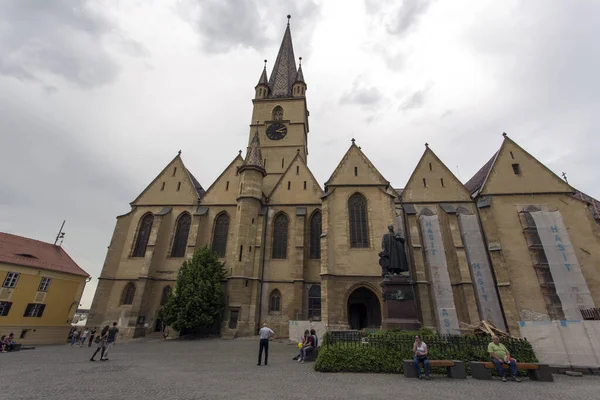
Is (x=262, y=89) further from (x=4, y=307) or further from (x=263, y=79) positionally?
(x=4, y=307)

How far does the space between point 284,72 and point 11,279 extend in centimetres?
3820

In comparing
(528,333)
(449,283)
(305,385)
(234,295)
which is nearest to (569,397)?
(528,333)

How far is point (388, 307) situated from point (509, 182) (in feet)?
60.3

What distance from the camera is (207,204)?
26219 mm

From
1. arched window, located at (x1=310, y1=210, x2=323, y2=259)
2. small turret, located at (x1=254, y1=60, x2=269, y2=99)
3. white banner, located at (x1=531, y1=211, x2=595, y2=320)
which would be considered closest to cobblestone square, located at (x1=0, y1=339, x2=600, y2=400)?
white banner, located at (x1=531, y1=211, x2=595, y2=320)

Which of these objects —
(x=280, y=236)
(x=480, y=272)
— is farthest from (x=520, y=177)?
(x=280, y=236)

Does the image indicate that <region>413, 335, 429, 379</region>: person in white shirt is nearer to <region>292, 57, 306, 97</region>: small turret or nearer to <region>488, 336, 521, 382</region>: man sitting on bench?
<region>488, 336, 521, 382</region>: man sitting on bench

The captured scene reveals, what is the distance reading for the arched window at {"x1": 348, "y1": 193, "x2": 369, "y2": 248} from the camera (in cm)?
2141

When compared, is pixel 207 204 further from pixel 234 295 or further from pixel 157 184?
pixel 234 295

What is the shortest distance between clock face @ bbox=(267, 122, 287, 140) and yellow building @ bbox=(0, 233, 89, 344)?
951 inches

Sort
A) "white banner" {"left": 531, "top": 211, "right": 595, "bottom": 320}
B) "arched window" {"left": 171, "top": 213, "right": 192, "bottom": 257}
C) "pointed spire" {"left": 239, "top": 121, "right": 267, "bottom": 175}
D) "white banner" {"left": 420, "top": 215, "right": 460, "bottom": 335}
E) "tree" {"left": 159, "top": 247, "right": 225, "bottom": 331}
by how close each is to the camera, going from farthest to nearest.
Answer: "pointed spire" {"left": 239, "top": 121, "right": 267, "bottom": 175}
"arched window" {"left": 171, "top": 213, "right": 192, "bottom": 257}
"white banner" {"left": 420, "top": 215, "right": 460, "bottom": 335}
"tree" {"left": 159, "top": 247, "right": 225, "bottom": 331}
"white banner" {"left": 531, "top": 211, "right": 595, "bottom": 320}

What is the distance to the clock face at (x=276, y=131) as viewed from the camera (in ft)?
115

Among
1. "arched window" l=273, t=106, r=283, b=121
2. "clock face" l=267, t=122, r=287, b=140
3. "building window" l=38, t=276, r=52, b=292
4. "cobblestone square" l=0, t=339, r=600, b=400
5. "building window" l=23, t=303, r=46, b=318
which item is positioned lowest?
"cobblestone square" l=0, t=339, r=600, b=400

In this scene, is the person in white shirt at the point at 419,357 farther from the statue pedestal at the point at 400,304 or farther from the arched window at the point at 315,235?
the arched window at the point at 315,235
